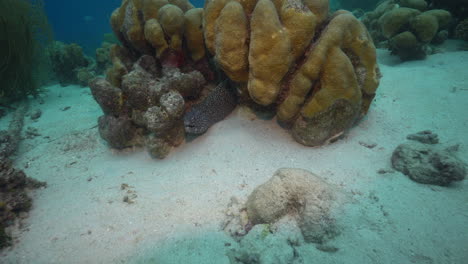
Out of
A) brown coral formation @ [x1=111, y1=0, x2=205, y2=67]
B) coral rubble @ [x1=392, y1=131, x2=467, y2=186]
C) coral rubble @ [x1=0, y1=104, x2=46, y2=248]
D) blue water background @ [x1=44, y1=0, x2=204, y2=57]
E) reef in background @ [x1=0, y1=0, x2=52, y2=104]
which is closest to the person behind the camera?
coral rubble @ [x1=392, y1=131, x2=467, y2=186]

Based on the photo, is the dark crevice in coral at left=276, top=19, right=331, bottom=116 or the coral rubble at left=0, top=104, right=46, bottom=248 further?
the dark crevice in coral at left=276, top=19, right=331, bottom=116

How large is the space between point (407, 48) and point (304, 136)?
5.53 metres

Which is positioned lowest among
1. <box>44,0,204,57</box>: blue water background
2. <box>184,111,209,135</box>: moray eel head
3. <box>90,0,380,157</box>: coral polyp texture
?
<box>44,0,204,57</box>: blue water background

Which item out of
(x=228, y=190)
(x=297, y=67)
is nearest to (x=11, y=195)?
(x=228, y=190)

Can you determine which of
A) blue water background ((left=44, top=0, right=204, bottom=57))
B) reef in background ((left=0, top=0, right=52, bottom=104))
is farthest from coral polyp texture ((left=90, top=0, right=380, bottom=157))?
blue water background ((left=44, top=0, right=204, bottom=57))

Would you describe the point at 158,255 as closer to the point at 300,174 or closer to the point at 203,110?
the point at 300,174

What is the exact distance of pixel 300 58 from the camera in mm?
3840

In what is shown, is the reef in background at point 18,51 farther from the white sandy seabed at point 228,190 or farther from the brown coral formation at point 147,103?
the brown coral formation at point 147,103

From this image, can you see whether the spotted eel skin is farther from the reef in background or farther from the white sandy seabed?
the reef in background

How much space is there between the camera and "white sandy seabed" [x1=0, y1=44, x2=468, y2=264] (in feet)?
7.99

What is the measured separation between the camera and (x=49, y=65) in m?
11.6

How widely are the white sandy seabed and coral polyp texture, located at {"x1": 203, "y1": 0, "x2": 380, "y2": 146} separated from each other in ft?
1.86

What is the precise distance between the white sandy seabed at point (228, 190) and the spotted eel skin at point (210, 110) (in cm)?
19

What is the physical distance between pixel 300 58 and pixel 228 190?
250 cm
